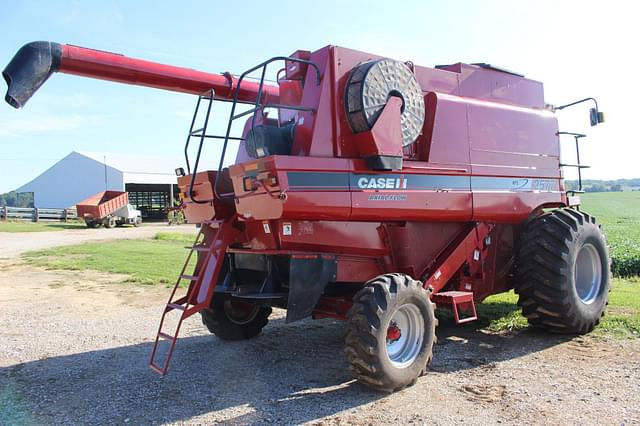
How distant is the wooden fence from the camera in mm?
37938

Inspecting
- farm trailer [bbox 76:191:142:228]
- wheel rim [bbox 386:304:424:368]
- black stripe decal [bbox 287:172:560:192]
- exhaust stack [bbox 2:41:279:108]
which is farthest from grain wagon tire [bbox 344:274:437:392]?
farm trailer [bbox 76:191:142:228]

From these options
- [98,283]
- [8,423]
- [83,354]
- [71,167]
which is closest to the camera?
[8,423]

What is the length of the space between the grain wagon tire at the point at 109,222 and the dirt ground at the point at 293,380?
1030 inches

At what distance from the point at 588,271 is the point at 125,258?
1296cm

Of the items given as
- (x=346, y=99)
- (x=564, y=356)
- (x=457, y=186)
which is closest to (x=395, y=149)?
(x=346, y=99)

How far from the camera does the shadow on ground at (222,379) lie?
186 inches

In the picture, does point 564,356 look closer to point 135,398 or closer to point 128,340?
point 135,398

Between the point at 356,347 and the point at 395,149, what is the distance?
2.00 metres

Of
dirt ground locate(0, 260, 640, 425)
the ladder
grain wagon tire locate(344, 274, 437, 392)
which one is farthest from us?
the ladder

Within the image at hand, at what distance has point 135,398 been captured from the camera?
505 cm

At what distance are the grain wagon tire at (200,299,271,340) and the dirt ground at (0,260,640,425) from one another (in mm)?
155

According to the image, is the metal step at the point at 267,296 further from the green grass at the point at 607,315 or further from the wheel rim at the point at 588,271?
the wheel rim at the point at 588,271

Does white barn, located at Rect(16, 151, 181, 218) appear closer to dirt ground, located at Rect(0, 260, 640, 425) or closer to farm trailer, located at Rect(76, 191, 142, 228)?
farm trailer, located at Rect(76, 191, 142, 228)

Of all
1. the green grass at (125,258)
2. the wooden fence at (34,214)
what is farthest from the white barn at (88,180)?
the green grass at (125,258)
